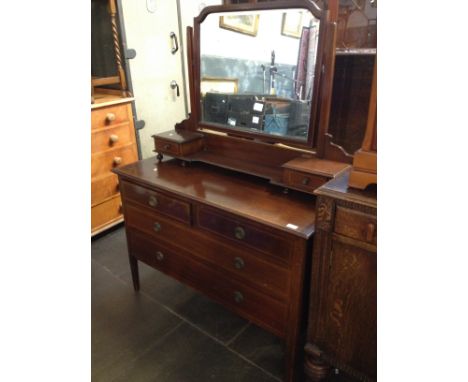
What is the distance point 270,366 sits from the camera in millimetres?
1537

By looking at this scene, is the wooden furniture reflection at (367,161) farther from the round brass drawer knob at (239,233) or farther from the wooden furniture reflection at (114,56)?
the wooden furniture reflection at (114,56)

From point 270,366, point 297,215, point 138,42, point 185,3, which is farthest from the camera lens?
point 185,3

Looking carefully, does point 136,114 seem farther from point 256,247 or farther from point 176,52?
point 256,247

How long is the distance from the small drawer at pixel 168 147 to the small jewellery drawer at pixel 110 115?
0.68m

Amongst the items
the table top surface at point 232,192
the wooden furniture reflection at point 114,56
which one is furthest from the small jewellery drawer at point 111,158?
the table top surface at point 232,192

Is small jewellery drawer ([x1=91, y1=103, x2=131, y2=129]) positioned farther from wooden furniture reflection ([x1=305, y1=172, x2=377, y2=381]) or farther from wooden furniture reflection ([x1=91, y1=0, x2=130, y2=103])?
wooden furniture reflection ([x1=305, y1=172, x2=377, y2=381])

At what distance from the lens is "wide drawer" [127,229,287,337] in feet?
4.33

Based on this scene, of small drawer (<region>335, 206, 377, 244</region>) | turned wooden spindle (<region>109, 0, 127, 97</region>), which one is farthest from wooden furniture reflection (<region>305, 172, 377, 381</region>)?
turned wooden spindle (<region>109, 0, 127, 97</region>)

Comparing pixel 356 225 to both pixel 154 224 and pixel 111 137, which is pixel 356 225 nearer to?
pixel 154 224

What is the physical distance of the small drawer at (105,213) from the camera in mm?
2393

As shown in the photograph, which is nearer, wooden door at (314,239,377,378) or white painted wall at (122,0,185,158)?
→ wooden door at (314,239,377,378)

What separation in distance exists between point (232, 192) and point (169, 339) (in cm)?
83
